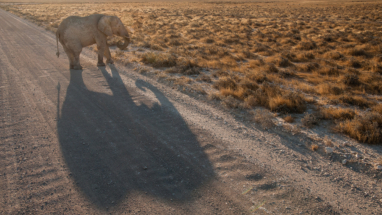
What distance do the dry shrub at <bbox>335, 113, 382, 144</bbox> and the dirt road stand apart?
1.11 meters

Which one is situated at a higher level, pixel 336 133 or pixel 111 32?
pixel 111 32

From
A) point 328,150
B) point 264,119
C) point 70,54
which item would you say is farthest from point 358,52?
point 70,54

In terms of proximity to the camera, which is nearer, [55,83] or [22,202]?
[22,202]

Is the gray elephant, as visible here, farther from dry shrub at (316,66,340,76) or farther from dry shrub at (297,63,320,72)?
dry shrub at (316,66,340,76)

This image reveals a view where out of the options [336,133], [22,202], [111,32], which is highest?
[111,32]

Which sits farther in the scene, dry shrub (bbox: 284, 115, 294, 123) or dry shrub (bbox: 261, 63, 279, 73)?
dry shrub (bbox: 261, 63, 279, 73)

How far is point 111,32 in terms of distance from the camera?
31.2 ft

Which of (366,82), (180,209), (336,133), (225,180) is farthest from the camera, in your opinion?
(366,82)

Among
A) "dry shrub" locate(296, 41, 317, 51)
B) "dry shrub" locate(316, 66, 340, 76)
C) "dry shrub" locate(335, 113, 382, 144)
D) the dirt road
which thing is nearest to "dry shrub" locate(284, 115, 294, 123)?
the dirt road

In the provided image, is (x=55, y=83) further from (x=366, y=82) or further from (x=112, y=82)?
(x=366, y=82)

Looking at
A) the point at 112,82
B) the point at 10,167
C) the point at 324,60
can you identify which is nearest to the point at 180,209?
the point at 10,167

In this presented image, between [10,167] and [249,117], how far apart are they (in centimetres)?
520

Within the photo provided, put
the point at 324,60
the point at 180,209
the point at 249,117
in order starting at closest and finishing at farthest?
the point at 180,209
the point at 249,117
the point at 324,60

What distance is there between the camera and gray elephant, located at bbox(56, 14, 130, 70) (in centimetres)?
911
